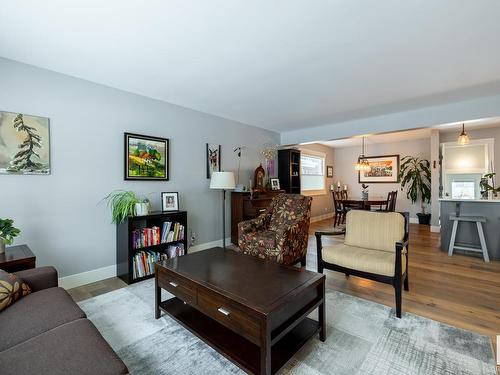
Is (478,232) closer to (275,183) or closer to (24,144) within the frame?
(275,183)

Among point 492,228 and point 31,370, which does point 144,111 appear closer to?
point 31,370

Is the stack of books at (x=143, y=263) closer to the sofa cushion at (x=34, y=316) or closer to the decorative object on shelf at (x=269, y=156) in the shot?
the sofa cushion at (x=34, y=316)

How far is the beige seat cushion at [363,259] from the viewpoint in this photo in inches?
85.7

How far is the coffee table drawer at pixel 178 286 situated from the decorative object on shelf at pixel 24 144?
5.79 feet

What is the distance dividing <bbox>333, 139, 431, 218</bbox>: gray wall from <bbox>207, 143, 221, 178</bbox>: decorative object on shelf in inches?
209

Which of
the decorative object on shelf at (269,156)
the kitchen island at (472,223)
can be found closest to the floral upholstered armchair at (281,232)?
the decorative object on shelf at (269,156)

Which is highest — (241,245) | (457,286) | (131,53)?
(131,53)

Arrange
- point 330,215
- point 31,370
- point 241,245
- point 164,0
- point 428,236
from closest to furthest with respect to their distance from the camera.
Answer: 1. point 31,370
2. point 164,0
3. point 241,245
4. point 428,236
5. point 330,215

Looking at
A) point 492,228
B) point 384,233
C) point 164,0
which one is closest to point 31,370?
point 164,0

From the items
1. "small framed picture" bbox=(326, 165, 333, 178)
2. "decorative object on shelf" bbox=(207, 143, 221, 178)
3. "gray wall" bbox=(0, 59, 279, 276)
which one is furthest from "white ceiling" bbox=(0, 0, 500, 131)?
"small framed picture" bbox=(326, 165, 333, 178)

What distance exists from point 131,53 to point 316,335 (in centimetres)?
286

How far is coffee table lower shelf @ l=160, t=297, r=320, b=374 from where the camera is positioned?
1437 millimetres

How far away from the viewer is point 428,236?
5168mm

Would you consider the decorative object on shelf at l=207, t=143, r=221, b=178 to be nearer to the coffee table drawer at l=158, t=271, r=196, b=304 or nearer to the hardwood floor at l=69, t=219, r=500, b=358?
the hardwood floor at l=69, t=219, r=500, b=358
